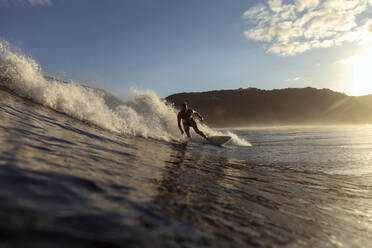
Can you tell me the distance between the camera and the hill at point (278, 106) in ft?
176

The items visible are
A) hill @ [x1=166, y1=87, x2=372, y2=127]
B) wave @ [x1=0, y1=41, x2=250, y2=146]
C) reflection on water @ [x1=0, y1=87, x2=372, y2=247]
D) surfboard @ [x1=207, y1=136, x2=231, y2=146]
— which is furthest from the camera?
hill @ [x1=166, y1=87, x2=372, y2=127]

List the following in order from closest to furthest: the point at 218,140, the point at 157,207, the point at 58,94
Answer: the point at 157,207
the point at 58,94
the point at 218,140

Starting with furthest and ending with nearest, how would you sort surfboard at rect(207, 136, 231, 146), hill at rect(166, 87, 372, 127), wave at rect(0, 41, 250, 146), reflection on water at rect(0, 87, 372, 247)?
hill at rect(166, 87, 372, 127), surfboard at rect(207, 136, 231, 146), wave at rect(0, 41, 250, 146), reflection on water at rect(0, 87, 372, 247)

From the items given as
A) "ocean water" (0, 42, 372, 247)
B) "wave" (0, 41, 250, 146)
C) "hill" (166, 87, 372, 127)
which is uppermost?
"hill" (166, 87, 372, 127)

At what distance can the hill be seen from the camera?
53.7m

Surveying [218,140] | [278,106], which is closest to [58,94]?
[218,140]

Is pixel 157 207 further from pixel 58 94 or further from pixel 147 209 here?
pixel 58 94

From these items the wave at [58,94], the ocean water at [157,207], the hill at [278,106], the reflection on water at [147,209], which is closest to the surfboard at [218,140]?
the wave at [58,94]

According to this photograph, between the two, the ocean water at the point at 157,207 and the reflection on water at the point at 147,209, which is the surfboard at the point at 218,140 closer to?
the ocean water at the point at 157,207

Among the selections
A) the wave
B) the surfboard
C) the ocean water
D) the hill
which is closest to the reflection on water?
the ocean water

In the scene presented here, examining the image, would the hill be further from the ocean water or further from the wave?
the ocean water

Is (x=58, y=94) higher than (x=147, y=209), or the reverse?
(x=58, y=94)

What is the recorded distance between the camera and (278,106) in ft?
201

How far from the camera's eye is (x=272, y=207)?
274 cm
